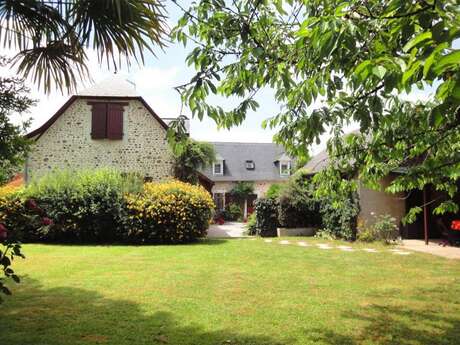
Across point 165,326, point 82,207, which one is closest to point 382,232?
point 82,207

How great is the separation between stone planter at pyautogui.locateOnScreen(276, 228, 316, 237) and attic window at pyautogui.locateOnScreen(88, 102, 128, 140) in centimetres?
852

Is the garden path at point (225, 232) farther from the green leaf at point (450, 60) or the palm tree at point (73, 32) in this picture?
the green leaf at point (450, 60)

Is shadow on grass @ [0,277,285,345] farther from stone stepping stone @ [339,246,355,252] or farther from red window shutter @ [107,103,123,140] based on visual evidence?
red window shutter @ [107,103,123,140]

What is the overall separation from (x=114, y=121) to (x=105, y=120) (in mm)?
421

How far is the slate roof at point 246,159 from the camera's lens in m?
32.2

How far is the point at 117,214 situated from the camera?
13.0m

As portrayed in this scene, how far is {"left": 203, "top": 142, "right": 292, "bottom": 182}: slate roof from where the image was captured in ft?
106

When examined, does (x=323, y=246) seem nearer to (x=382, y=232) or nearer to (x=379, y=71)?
(x=382, y=232)

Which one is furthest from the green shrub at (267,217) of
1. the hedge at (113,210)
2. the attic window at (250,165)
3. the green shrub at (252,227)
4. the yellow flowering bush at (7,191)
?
the attic window at (250,165)

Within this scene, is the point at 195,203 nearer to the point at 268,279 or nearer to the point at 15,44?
the point at 268,279

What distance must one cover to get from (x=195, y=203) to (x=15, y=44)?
9.70 m

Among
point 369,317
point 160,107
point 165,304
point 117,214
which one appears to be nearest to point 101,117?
point 160,107

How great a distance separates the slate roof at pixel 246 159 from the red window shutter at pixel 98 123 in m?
14.7

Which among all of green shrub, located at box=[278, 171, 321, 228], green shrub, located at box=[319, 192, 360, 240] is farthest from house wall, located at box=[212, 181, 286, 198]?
green shrub, located at box=[319, 192, 360, 240]
